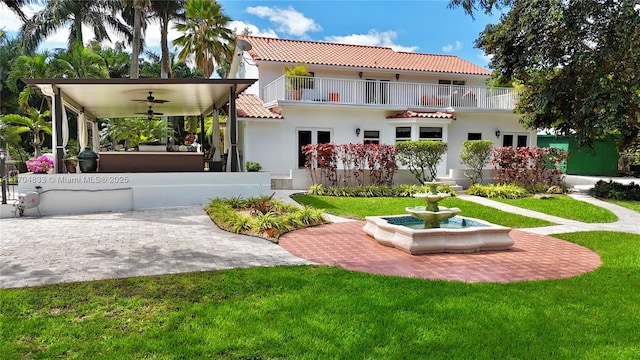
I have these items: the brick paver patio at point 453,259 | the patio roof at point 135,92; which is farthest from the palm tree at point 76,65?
the brick paver patio at point 453,259

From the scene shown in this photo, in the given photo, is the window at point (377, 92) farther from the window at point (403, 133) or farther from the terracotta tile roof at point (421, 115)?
the window at point (403, 133)

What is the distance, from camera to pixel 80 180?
1041cm

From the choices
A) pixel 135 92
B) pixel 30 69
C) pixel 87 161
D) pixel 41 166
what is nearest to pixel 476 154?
pixel 135 92

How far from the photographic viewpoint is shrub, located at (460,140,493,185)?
1656cm

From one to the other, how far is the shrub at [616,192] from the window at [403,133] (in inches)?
303

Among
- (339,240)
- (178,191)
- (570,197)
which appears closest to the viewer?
(339,240)

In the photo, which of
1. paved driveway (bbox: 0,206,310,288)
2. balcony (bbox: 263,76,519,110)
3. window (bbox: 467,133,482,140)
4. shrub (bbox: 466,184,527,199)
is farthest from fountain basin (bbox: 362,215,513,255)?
window (bbox: 467,133,482,140)

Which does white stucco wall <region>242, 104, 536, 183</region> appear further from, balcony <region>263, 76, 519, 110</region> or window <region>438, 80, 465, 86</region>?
window <region>438, 80, 465, 86</region>

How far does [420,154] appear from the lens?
15.8 m

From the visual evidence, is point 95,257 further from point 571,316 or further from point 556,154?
point 556,154

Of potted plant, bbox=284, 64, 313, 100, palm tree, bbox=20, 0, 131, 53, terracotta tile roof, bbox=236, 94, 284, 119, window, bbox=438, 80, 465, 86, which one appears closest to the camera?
terracotta tile roof, bbox=236, 94, 284, 119

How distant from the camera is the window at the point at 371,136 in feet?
64.3

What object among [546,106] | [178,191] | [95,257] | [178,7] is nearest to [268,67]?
[178,7]

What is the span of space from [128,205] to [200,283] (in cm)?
691
